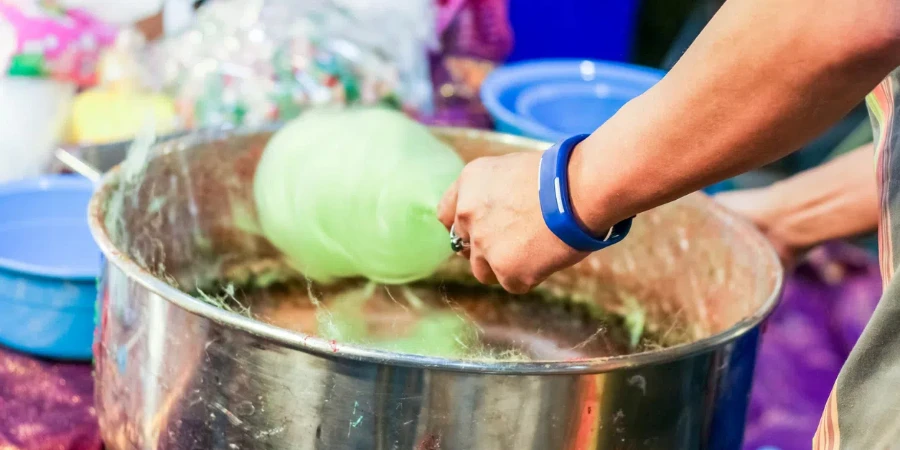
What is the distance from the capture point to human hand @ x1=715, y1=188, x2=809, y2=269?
0.90 meters

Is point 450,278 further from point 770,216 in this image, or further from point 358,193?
point 770,216

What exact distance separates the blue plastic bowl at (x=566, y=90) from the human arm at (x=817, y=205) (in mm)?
222

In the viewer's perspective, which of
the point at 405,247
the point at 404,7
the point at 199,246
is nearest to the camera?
the point at 405,247

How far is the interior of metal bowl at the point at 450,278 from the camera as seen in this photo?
687 mm

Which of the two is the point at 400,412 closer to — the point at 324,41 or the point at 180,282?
the point at 180,282

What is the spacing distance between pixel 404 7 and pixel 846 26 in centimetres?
95

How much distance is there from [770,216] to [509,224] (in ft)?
1.75

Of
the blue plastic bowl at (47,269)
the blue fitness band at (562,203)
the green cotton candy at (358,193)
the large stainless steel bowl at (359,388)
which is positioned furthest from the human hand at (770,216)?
the blue plastic bowl at (47,269)

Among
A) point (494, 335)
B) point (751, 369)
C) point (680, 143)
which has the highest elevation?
point (680, 143)

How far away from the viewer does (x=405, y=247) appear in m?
0.67

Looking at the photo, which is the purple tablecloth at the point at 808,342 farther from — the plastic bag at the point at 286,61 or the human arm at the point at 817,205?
the plastic bag at the point at 286,61

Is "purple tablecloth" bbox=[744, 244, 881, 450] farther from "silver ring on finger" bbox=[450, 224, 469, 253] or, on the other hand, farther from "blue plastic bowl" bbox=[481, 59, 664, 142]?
"silver ring on finger" bbox=[450, 224, 469, 253]

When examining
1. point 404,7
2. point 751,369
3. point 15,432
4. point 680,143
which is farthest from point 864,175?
point 15,432

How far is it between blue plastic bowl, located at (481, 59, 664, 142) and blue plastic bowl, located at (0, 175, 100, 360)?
1.60 ft
